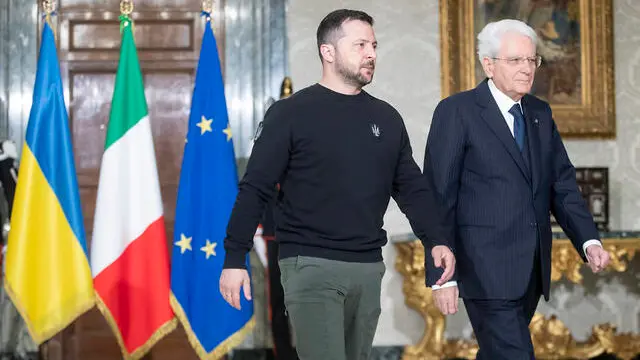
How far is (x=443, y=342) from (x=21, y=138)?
9.90ft

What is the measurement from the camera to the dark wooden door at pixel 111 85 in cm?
601

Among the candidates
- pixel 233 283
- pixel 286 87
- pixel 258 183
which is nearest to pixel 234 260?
pixel 233 283

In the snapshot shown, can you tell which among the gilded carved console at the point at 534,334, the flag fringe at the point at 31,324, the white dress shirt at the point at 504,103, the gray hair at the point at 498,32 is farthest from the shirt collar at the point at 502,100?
the flag fringe at the point at 31,324

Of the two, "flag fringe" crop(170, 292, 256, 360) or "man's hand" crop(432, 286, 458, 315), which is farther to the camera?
"flag fringe" crop(170, 292, 256, 360)

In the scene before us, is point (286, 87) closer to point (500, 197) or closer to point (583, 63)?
point (583, 63)

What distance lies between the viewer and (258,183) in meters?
2.73

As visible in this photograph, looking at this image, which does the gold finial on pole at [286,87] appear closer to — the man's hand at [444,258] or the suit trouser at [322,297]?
the man's hand at [444,258]

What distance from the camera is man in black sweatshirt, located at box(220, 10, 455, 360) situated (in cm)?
270

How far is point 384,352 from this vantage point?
19.8ft

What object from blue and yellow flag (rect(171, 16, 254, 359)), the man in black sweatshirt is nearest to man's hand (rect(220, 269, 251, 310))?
the man in black sweatshirt

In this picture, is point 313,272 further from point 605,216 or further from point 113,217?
point 605,216

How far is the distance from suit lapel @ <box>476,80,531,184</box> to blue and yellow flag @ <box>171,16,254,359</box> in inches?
85.8

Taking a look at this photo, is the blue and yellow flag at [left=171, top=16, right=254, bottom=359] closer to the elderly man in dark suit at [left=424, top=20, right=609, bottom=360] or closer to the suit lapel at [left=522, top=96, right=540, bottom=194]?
the elderly man in dark suit at [left=424, top=20, right=609, bottom=360]

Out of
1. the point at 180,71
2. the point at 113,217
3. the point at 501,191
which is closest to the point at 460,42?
the point at 180,71
